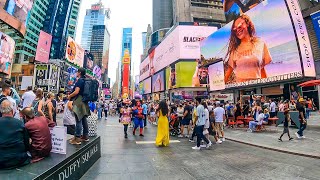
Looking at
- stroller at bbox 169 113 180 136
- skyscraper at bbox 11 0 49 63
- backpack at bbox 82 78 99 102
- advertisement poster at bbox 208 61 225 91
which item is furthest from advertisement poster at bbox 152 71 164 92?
backpack at bbox 82 78 99 102

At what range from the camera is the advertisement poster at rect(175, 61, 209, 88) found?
51.6 m

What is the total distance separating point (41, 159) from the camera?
3.54m

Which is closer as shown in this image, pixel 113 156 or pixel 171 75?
pixel 113 156

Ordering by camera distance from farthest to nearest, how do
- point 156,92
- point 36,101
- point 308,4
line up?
point 156,92 < point 308,4 < point 36,101

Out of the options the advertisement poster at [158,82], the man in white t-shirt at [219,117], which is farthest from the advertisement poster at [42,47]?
the advertisement poster at [158,82]

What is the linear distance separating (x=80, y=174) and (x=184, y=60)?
164ft

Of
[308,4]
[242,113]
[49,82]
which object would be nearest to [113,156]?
[242,113]

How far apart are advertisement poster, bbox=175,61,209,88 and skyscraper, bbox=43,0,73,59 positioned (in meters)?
53.0

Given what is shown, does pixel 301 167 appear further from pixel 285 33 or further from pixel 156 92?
pixel 156 92

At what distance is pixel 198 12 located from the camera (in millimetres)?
73562

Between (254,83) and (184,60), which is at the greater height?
(184,60)

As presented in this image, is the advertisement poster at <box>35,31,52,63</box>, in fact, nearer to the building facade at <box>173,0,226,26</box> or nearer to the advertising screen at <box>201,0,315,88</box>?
the advertising screen at <box>201,0,315,88</box>

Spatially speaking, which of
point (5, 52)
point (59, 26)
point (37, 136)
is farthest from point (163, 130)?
point (59, 26)

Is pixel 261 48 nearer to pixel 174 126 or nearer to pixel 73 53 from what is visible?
pixel 174 126
